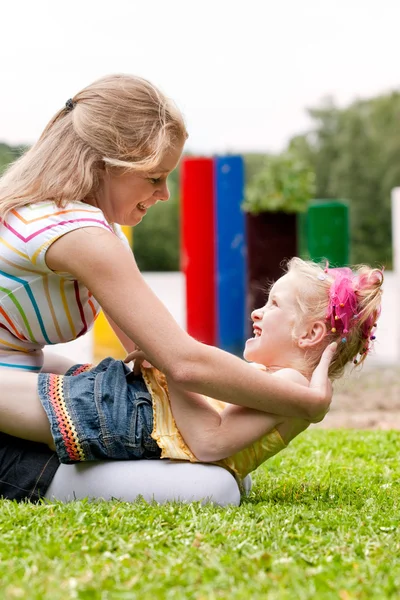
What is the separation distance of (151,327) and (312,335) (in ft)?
2.24

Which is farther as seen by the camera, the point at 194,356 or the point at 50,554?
the point at 194,356

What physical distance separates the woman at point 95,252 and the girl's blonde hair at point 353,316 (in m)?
0.22

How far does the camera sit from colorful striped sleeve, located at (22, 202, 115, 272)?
2771 millimetres

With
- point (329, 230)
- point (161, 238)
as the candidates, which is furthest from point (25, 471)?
point (161, 238)

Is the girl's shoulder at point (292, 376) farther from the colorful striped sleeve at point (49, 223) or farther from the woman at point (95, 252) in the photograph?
the colorful striped sleeve at point (49, 223)

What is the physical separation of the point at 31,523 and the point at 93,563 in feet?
1.48

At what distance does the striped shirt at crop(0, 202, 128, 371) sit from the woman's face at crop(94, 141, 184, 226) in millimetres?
176

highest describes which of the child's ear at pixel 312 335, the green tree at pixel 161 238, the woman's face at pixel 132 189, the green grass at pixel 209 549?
the woman's face at pixel 132 189

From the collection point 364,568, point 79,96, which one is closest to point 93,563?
point 364,568

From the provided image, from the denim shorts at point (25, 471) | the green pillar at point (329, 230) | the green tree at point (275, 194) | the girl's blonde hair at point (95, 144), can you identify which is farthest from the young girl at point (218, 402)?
the green tree at point (275, 194)

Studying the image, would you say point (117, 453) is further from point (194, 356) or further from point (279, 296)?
point (279, 296)

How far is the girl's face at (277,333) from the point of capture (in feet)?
10.3

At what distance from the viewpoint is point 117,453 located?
2.89m

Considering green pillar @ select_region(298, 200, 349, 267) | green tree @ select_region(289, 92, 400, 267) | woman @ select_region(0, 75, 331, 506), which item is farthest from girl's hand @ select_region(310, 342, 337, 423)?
green tree @ select_region(289, 92, 400, 267)
